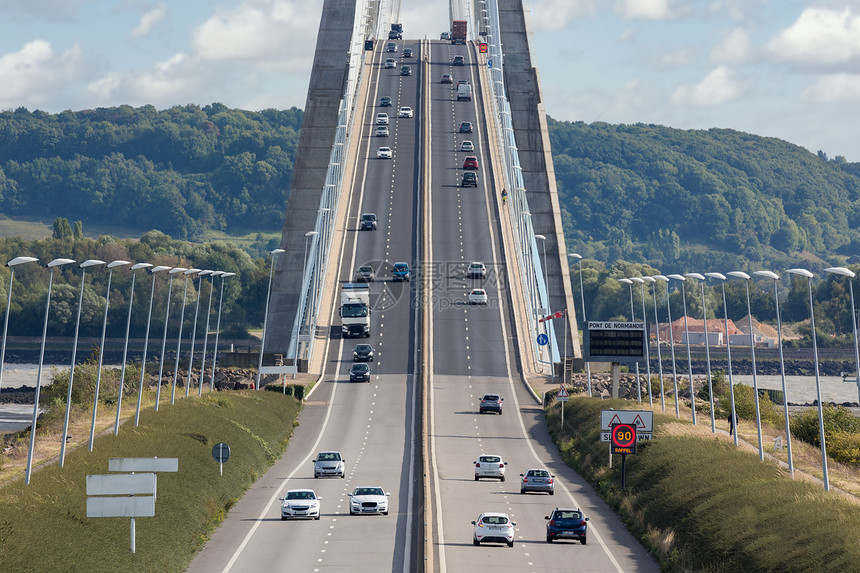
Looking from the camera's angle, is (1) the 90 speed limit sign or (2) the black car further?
(2) the black car

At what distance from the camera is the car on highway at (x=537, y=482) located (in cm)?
5738

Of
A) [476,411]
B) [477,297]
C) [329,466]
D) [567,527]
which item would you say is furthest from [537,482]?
[477,297]

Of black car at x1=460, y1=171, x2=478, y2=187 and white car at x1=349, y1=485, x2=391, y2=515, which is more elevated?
black car at x1=460, y1=171, x2=478, y2=187

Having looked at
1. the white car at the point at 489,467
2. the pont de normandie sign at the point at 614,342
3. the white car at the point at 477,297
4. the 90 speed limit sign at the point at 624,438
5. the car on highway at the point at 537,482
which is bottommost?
the car on highway at the point at 537,482

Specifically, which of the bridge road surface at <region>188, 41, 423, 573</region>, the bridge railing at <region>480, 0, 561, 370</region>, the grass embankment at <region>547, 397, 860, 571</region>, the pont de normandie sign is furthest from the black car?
the grass embankment at <region>547, 397, 860, 571</region>

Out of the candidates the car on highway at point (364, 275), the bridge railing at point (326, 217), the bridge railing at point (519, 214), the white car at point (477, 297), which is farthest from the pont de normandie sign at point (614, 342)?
the car on highway at point (364, 275)

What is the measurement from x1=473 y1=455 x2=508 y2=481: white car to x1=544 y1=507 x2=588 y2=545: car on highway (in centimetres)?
1533

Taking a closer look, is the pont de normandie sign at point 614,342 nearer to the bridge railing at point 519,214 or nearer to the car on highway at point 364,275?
the bridge railing at point 519,214

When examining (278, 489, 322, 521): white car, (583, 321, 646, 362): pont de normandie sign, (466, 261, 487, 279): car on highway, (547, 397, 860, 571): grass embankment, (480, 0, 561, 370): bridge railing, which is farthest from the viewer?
(466, 261, 487, 279): car on highway

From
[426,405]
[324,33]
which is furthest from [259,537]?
[324,33]

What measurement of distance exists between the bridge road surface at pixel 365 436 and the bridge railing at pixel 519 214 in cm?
1054

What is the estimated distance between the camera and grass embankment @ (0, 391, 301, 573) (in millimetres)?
36031

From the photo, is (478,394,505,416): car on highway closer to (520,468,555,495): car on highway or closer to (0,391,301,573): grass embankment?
(0,391,301,573): grass embankment

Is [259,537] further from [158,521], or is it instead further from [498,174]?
[498,174]
